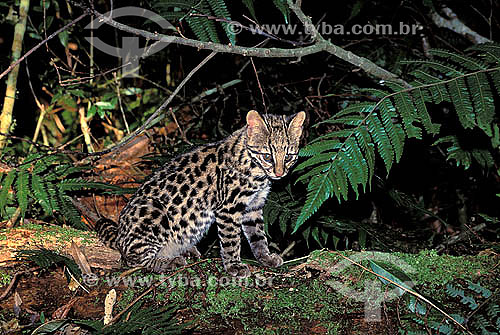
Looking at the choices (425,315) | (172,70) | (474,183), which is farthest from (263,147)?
(172,70)

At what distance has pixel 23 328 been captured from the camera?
2959 millimetres

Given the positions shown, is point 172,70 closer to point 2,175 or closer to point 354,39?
point 354,39

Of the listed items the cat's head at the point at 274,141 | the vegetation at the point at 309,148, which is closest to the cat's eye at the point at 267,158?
the cat's head at the point at 274,141

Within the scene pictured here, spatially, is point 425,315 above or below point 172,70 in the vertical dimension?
below

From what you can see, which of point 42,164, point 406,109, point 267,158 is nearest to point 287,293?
point 267,158

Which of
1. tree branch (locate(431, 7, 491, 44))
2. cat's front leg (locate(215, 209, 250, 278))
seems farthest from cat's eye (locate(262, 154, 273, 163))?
tree branch (locate(431, 7, 491, 44))

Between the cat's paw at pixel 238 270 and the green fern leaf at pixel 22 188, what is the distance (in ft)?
6.10

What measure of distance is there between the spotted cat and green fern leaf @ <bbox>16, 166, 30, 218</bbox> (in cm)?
67

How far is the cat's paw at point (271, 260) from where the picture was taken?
4.34 meters

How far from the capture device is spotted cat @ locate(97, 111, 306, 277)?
4.28 m

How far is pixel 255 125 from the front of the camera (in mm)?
4387

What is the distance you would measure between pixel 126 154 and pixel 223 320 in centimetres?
411

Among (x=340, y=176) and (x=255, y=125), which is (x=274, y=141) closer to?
(x=255, y=125)

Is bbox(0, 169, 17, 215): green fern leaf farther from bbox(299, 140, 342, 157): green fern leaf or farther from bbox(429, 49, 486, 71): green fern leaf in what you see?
bbox(429, 49, 486, 71): green fern leaf
